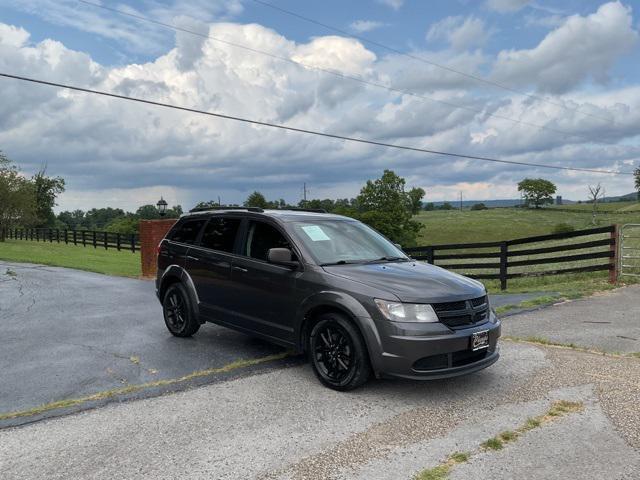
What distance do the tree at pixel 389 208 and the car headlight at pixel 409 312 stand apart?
213 ft

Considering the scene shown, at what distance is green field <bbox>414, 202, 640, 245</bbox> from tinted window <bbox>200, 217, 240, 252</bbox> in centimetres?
7080

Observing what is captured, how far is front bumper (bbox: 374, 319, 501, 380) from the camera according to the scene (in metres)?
4.52

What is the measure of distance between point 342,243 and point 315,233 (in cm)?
32

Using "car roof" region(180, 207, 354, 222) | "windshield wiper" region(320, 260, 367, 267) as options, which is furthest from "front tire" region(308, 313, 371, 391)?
"car roof" region(180, 207, 354, 222)

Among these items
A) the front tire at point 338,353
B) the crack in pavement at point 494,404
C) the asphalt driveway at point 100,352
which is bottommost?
the asphalt driveway at point 100,352

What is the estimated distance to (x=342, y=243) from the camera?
5.89m

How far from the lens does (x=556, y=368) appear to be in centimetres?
563

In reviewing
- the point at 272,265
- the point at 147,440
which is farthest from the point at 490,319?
the point at 147,440

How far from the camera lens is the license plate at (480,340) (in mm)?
4762

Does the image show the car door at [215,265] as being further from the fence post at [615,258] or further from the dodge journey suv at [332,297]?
the fence post at [615,258]

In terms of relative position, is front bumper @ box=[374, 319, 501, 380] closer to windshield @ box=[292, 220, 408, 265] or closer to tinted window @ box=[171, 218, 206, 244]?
windshield @ box=[292, 220, 408, 265]

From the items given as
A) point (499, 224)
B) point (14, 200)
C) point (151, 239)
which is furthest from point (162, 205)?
point (499, 224)

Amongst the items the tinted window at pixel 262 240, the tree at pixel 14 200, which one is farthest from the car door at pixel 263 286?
the tree at pixel 14 200

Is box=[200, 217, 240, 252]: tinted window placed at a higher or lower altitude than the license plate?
higher
